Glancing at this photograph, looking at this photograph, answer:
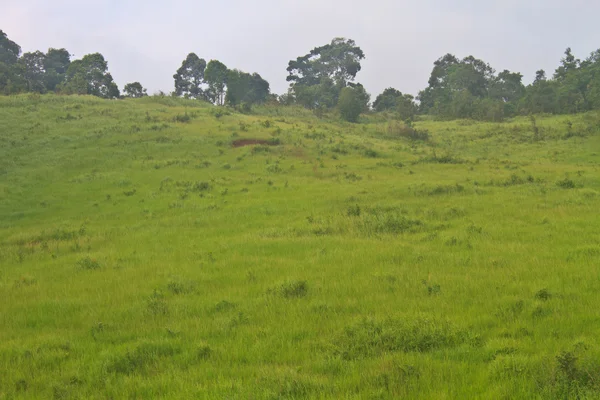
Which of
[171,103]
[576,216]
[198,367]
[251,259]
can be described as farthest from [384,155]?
[171,103]

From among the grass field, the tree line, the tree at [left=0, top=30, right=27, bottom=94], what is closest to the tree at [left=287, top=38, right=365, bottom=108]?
the tree line

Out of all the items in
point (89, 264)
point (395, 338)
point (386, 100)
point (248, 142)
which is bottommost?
point (89, 264)

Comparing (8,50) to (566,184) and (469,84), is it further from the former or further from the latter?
(566,184)

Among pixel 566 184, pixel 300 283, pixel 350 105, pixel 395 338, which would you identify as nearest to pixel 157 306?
pixel 300 283

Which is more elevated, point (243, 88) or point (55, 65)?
point (55, 65)

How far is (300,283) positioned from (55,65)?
114 meters

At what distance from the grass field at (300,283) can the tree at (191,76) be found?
7582 cm

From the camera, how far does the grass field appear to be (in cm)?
617

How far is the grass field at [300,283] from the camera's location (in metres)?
6.17

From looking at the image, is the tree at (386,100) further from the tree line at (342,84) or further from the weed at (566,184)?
the weed at (566,184)

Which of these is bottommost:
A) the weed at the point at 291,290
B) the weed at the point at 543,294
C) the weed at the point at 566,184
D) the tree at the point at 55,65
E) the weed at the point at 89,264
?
the weed at the point at 89,264

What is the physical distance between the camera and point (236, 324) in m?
8.34

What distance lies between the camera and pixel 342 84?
Answer: 11375cm

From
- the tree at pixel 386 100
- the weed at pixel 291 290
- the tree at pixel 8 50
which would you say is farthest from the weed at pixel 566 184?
the tree at pixel 8 50
